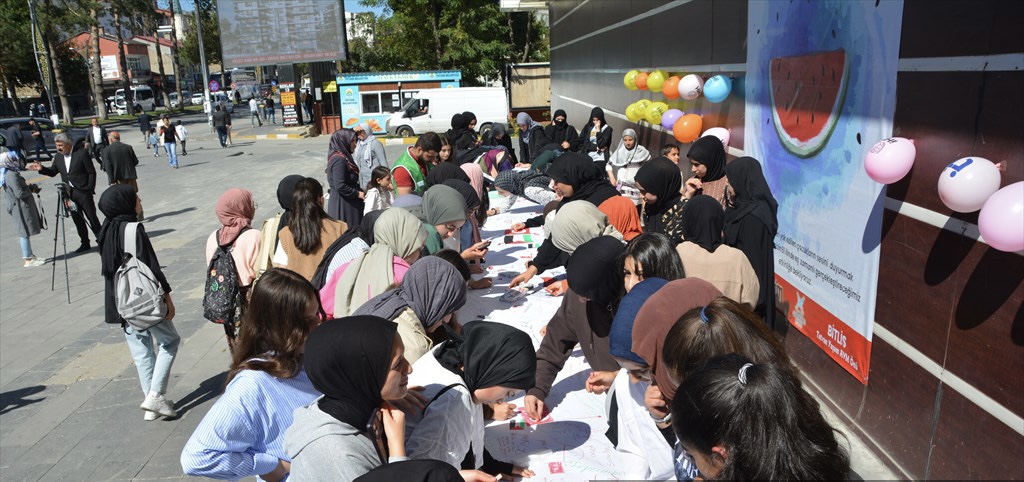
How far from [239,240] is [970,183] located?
4.32 m

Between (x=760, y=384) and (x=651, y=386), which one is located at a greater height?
(x=760, y=384)

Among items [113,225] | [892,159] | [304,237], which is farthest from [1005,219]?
[113,225]

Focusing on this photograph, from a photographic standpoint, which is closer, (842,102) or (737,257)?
(737,257)

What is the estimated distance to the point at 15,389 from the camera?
5.92m

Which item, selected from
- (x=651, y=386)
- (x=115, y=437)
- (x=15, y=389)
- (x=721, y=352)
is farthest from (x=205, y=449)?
(x=15, y=389)

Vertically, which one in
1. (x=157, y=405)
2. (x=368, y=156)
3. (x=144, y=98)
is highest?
(x=144, y=98)

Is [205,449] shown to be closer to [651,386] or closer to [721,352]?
[651,386]

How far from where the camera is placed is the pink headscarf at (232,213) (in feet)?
15.5

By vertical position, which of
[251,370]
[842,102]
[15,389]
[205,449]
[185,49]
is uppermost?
[185,49]

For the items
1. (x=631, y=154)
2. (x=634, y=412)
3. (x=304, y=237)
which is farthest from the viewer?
(x=631, y=154)

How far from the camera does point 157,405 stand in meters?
5.06

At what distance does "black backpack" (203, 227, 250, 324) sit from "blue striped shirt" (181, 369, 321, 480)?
2.20 m

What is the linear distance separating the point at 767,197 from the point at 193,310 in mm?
6283

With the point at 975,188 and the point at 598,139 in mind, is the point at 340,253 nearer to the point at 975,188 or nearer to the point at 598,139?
the point at 975,188
